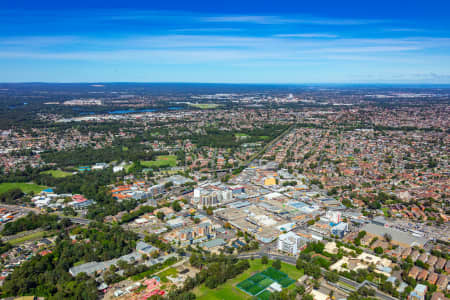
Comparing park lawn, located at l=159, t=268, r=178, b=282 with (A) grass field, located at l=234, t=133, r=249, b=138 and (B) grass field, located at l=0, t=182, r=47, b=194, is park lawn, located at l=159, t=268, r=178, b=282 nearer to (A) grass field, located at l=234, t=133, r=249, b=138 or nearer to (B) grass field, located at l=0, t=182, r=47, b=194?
(B) grass field, located at l=0, t=182, r=47, b=194

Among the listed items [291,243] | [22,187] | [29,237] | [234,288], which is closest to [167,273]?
[234,288]

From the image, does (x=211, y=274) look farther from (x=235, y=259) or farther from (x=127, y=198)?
(x=127, y=198)

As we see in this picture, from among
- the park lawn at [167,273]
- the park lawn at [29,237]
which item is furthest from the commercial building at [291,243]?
the park lawn at [29,237]

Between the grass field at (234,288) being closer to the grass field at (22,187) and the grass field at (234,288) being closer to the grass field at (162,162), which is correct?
the grass field at (22,187)

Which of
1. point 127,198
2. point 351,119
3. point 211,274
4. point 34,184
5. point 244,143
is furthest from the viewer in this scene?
point 351,119

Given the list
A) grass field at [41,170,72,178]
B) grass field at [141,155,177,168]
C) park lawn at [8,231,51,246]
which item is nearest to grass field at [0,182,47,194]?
grass field at [41,170,72,178]

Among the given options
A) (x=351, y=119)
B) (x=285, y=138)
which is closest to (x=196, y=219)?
(x=285, y=138)
